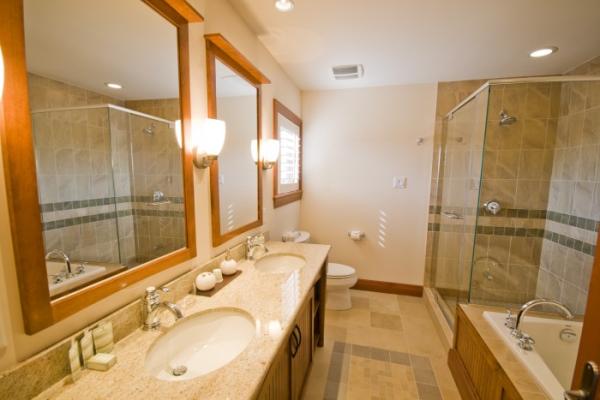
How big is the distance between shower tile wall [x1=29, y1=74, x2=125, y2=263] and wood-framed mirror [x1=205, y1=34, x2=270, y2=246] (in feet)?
1.89

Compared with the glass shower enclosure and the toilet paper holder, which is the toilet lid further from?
the glass shower enclosure

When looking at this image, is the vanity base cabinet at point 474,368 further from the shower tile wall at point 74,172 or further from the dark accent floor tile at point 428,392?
the shower tile wall at point 74,172

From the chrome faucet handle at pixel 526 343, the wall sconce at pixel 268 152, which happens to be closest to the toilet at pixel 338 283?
the wall sconce at pixel 268 152

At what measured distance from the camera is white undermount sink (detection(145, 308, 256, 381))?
0.93 metres

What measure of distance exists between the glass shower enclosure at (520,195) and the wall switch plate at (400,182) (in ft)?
1.17

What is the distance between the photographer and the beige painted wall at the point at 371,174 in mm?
2893

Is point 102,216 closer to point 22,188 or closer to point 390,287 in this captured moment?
point 22,188

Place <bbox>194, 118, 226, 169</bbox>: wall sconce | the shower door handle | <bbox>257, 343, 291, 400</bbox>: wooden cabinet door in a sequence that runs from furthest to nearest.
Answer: <bbox>194, 118, 226, 169</bbox>: wall sconce < <bbox>257, 343, 291, 400</bbox>: wooden cabinet door < the shower door handle

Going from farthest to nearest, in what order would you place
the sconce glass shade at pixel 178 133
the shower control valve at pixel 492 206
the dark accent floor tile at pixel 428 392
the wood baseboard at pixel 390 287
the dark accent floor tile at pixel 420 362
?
the wood baseboard at pixel 390 287
the shower control valve at pixel 492 206
the dark accent floor tile at pixel 420 362
the dark accent floor tile at pixel 428 392
the sconce glass shade at pixel 178 133

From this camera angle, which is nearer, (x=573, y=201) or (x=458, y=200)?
(x=573, y=201)

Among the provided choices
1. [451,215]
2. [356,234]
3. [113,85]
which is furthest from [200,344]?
[451,215]

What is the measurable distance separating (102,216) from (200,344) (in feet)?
2.10

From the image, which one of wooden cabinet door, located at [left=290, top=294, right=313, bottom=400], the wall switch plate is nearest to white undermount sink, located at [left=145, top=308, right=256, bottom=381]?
wooden cabinet door, located at [left=290, top=294, right=313, bottom=400]

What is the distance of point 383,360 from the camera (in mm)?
2016
